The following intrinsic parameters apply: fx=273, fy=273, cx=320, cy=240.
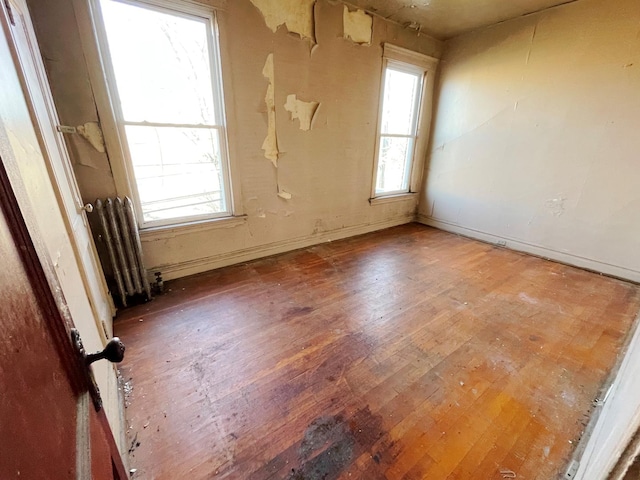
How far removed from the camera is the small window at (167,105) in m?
2.08

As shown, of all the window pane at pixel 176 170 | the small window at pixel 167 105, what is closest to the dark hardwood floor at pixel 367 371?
the window pane at pixel 176 170

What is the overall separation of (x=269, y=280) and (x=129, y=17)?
2353 mm

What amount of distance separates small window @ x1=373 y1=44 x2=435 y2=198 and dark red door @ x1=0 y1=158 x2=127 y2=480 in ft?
12.5

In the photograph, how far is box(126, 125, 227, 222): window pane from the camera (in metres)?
2.31

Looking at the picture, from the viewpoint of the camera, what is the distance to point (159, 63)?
2207 millimetres

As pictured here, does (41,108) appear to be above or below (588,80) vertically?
below

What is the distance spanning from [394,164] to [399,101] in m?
0.87

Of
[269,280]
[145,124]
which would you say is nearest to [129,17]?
[145,124]

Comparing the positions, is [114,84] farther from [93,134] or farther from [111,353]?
[111,353]

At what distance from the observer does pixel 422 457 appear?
1.23 metres

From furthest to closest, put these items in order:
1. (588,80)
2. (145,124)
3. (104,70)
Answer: (588,80) → (145,124) → (104,70)

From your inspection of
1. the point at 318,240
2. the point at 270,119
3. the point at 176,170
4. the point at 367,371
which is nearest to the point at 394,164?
the point at 318,240

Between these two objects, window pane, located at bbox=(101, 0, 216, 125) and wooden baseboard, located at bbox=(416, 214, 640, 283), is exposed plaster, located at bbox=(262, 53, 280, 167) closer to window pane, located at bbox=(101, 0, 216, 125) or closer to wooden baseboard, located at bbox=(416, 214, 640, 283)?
window pane, located at bbox=(101, 0, 216, 125)

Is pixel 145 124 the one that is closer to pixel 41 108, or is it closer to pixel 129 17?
pixel 129 17
